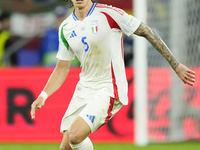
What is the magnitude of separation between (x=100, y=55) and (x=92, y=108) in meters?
0.55

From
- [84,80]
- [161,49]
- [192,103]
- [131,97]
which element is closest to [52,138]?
[131,97]

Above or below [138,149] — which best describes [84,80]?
above

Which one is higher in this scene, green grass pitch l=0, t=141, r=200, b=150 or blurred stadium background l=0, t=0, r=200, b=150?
blurred stadium background l=0, t=0, r=200, b=150

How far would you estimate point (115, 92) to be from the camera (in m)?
4.36

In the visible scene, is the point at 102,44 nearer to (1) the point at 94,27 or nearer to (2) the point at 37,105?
(1) the point at 94,27

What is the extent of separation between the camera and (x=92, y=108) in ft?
13.7

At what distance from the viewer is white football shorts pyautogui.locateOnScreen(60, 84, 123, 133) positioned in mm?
4156

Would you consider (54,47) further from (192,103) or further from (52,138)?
(192,103)

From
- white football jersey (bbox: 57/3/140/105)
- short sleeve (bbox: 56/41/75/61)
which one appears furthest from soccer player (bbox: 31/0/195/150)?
short sleeve (bbox: 56/41/75/61)

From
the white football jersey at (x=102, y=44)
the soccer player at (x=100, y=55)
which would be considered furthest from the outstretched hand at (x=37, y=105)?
the white football jersey at (x=102, y=44)

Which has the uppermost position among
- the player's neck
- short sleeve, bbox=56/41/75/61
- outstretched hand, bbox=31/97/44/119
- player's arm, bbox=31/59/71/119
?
the player's neck

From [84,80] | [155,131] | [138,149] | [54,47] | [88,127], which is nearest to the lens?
[88,127]

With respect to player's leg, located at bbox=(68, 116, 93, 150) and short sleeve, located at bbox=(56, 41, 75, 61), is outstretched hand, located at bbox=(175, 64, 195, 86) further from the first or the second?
short sleeve, located at bbox=(56, 41, 75, 61)

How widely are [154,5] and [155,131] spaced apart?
209 cm
